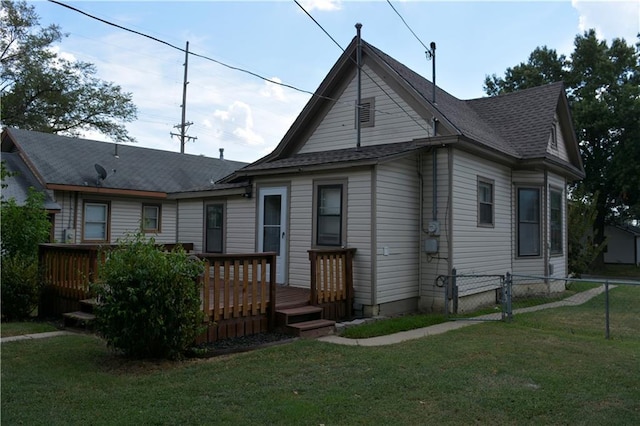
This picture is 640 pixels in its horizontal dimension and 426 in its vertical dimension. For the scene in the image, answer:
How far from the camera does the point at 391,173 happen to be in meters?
9.18

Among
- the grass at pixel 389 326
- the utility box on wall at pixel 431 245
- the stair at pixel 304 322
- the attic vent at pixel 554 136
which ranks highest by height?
the attic vent at pixel 554 136

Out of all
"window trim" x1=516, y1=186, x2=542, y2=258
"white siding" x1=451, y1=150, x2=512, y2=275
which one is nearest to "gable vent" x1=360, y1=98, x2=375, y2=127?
"white siding" x1=451, y1=150, x2=512, y2=275

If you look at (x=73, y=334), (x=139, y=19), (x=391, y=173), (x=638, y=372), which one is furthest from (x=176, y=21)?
(x=638, y=372)

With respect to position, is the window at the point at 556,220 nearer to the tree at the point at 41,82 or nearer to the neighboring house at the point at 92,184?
the neighboring house at the point at 92,184

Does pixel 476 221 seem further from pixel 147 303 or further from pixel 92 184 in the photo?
pixel 92 184

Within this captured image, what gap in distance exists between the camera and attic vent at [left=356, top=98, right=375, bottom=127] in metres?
11.3

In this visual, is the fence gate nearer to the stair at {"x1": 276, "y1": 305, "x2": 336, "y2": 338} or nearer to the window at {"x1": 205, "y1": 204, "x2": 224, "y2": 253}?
the stair at {"x1": 276, "y1": 305, "x2": 336, "y2": 338}

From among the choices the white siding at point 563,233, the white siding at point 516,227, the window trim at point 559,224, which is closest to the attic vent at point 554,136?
the white siding at point 563,233

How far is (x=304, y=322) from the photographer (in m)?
7.57

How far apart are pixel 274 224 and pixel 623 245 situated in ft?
121

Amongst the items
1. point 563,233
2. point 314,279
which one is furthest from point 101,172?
point 563,233

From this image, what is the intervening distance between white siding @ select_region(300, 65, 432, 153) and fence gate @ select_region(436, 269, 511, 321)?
3.18 metres

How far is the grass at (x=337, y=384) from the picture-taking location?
398cm

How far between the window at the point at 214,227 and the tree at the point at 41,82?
20531mm
